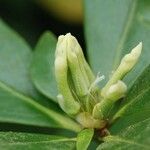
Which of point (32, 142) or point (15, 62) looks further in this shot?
point (15, 62)

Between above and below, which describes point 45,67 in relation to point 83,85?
above

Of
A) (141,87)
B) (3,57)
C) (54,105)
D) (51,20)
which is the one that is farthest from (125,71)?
(51,20)

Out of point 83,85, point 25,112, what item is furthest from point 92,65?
point 83,85

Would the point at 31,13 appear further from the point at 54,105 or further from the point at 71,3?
the point at 54,105

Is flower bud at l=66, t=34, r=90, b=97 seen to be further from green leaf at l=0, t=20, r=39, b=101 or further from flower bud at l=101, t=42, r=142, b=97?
green leaf at l=0, t=20, r=39, b=101

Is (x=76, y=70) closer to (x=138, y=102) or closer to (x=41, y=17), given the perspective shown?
(x=138, y=102)

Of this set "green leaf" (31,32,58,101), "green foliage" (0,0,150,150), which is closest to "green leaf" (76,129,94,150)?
"green foliage" (0,0,150,150)

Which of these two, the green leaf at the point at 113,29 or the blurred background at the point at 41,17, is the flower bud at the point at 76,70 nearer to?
the green leaf at the point at 113,29
